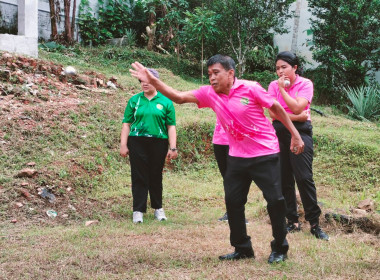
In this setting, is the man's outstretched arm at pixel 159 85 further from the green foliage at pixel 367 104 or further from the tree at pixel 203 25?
the tree at pixel 203 25

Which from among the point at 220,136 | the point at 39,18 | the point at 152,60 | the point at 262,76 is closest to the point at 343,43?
the point at 262,76

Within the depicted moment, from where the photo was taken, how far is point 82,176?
694cm

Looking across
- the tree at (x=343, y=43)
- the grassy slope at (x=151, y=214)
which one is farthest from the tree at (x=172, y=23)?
the grassy slope at (x=151, y=214)

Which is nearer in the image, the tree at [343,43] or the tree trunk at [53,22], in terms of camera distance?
the tree at [343,43]

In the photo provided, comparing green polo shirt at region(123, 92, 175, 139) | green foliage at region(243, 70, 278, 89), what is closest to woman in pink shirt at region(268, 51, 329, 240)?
green polo shirt at region(123, 92, 175, 139)

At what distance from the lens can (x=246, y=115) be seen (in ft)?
12.0

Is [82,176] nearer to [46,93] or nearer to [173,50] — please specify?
[46,93]

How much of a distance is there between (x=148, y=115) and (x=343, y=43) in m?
10.2

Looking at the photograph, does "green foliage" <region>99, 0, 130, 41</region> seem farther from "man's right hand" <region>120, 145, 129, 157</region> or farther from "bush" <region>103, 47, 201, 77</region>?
"man's right hand" <region>120, 145, 129, 157</region>

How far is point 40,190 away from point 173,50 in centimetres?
1279

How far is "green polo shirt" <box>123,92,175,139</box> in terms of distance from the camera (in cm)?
534

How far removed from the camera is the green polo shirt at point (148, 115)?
5336 mm

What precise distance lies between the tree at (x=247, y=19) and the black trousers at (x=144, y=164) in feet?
32.4

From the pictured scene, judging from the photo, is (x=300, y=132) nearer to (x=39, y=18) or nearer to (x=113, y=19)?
(x=39, y=18)
